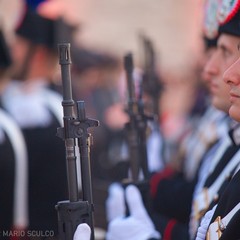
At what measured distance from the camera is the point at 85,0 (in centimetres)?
809

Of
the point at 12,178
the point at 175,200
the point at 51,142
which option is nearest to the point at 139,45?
the point at 175,200

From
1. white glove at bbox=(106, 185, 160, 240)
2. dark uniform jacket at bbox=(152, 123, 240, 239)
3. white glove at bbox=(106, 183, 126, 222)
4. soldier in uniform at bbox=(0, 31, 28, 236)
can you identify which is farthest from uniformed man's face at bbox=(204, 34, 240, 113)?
soldier in uniform at bbox=(0, 31, 28, 236)

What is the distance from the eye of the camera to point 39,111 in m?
3.76

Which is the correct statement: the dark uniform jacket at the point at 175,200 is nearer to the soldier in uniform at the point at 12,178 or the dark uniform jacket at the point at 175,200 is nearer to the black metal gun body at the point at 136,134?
the black metal gun body at the point at 136,134

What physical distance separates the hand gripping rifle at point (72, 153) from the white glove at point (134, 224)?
69 centimetres

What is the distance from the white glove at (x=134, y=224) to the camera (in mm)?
Answer: 3029

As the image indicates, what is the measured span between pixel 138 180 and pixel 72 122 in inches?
37.9

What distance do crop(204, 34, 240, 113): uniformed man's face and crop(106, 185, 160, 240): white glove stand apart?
52 cm

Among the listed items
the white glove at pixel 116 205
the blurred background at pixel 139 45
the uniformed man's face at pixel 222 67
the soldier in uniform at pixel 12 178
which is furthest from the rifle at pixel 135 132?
the blurred background at pixel 139 45

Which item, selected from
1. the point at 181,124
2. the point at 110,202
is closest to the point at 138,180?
the point at 110,202

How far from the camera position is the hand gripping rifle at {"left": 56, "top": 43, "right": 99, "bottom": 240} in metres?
2.33

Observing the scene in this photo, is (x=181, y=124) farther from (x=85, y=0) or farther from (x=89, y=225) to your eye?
(x=89, y=225)

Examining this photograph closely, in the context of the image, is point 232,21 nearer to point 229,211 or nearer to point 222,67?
point 222,67

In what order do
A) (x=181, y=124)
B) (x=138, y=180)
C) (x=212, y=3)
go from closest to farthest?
(x=138, y=180) → (x=212, y=3) → (x=181, y=124)
